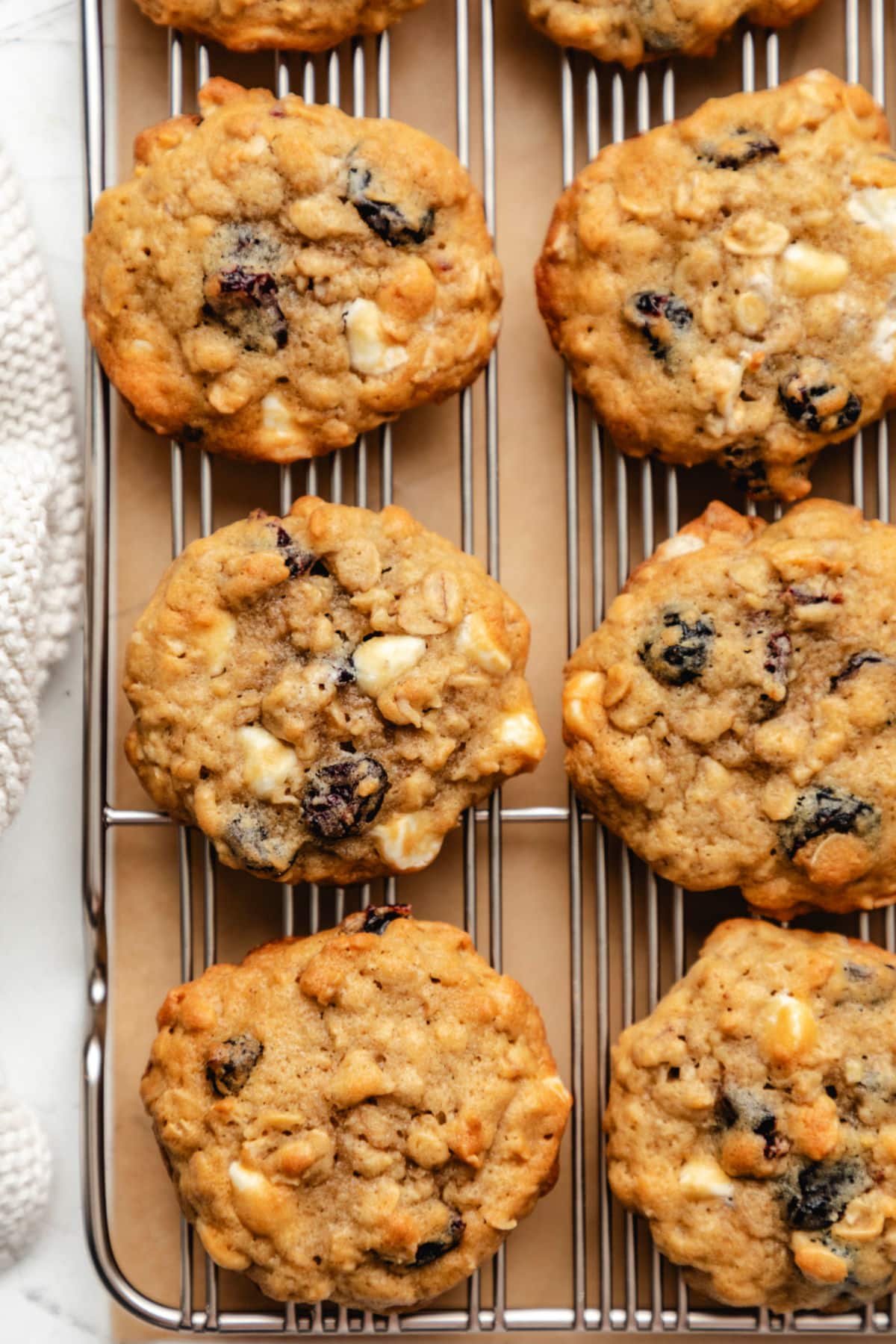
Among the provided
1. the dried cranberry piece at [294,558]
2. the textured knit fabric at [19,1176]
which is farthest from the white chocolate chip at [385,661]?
the textured knit fabric at [19,1176]

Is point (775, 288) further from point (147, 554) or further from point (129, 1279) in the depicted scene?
point (129, 1279)

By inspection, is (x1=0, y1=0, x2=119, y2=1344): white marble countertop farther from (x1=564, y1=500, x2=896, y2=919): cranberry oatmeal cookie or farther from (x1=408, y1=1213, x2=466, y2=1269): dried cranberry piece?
(x1=564, y1=500, x2=896, y2=919): cranberry oatmeal cookie

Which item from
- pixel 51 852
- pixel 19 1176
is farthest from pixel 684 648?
pixel 19 1176

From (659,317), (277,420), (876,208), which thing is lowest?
(277,420)

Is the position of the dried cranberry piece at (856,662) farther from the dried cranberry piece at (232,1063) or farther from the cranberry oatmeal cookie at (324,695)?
the dried cranberry piece at (232,1063)

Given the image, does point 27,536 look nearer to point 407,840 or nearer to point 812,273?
point 407,840

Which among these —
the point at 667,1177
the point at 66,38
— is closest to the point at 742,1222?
the point at 667,1177

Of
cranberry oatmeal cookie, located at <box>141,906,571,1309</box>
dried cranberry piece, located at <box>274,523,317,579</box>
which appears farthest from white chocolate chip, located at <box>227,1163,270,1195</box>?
dried cranberry piece, located at <box>274,523,317,579</box>
